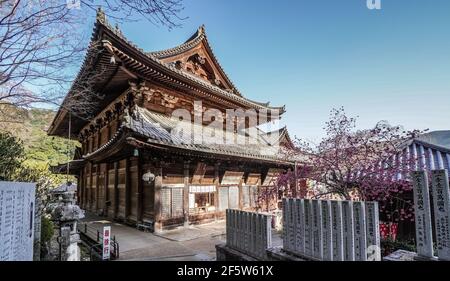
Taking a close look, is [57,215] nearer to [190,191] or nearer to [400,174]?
[190,191]

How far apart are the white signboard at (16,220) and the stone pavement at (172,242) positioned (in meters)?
4.16

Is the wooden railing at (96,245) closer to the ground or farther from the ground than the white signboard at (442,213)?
closer to the ground

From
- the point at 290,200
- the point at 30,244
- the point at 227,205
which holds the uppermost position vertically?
the point at 290,200

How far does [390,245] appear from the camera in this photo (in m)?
6.39

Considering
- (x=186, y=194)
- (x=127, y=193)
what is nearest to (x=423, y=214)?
(x=186, y=194)

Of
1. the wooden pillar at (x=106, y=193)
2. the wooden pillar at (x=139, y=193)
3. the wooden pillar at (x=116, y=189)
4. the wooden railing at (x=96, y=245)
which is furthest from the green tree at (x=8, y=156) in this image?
the wooden pillar at (x=106, y=193)

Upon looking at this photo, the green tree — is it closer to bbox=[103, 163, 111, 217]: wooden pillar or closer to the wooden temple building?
the wooden temple building

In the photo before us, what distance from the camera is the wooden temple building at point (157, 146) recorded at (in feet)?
33.4

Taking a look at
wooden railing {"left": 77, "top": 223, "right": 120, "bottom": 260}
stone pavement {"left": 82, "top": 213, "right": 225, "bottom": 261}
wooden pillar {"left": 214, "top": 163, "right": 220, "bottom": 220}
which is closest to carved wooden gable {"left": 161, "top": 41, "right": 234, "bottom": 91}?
wooden pillar {"left": 214, "top": 163, "right": 220, "bottom": 220}

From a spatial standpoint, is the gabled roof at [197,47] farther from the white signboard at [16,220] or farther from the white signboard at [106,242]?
the white signboard at [16,220]

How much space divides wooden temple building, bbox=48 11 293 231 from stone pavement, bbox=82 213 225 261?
615 millimetres

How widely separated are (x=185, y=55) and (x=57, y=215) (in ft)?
38.1

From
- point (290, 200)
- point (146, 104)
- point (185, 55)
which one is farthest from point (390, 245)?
point (185, 55)

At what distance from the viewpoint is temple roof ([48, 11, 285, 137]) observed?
948 centimetres
